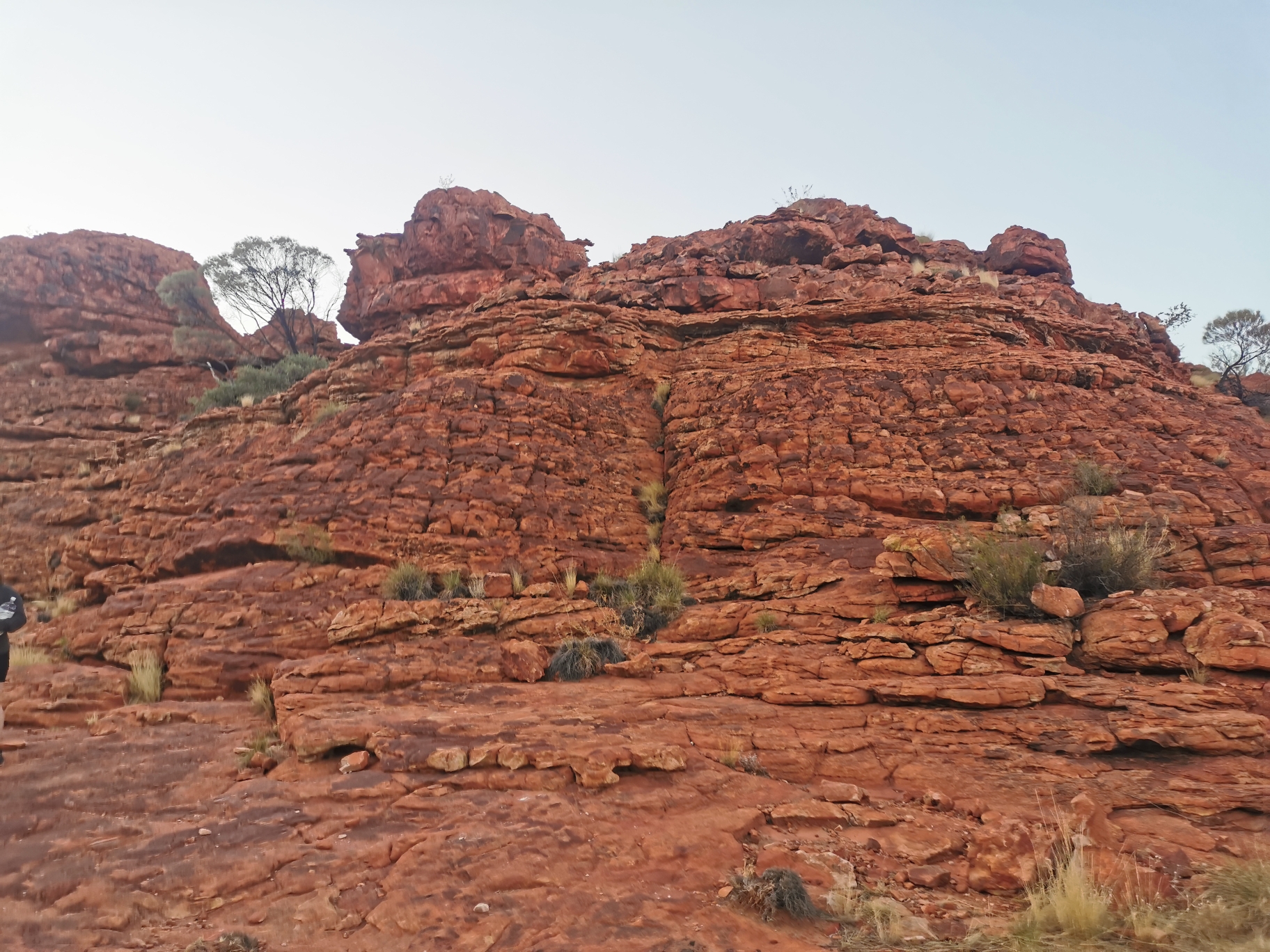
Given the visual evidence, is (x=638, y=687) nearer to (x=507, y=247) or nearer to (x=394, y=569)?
(x=394, y=569)

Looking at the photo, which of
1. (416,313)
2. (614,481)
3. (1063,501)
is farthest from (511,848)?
(416,313)

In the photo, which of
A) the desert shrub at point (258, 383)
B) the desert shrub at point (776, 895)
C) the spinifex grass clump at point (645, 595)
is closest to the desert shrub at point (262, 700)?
the spinifex grass clump at point (645, 595)

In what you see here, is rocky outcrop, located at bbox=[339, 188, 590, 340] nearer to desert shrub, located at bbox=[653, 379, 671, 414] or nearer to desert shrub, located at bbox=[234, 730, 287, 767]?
desert shrub, located at bbox=[653, 379, 671, 414]

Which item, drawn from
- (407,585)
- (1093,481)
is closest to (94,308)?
(407,585)

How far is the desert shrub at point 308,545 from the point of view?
975 cm

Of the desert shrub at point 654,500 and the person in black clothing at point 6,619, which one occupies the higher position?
the desert shrub at point 654,500

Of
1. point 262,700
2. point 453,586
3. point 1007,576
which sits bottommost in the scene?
point 262,700

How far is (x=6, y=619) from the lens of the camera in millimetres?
6875

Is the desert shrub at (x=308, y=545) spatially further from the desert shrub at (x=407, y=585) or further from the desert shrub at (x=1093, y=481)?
the desert shrub at (x=1093, y=481)

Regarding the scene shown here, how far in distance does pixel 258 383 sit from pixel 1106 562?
22.7 metres

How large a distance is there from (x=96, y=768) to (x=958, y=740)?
8.20m

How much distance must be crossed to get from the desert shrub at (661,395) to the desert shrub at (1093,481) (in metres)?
7.48

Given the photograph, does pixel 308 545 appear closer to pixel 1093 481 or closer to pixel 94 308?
pixel 1093 481

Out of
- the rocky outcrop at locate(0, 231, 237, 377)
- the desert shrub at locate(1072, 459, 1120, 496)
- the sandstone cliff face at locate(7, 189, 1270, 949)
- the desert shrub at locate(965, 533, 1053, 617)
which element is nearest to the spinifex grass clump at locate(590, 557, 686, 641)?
the sandstone cliff face at locate(7, 189, 1270, 949)
